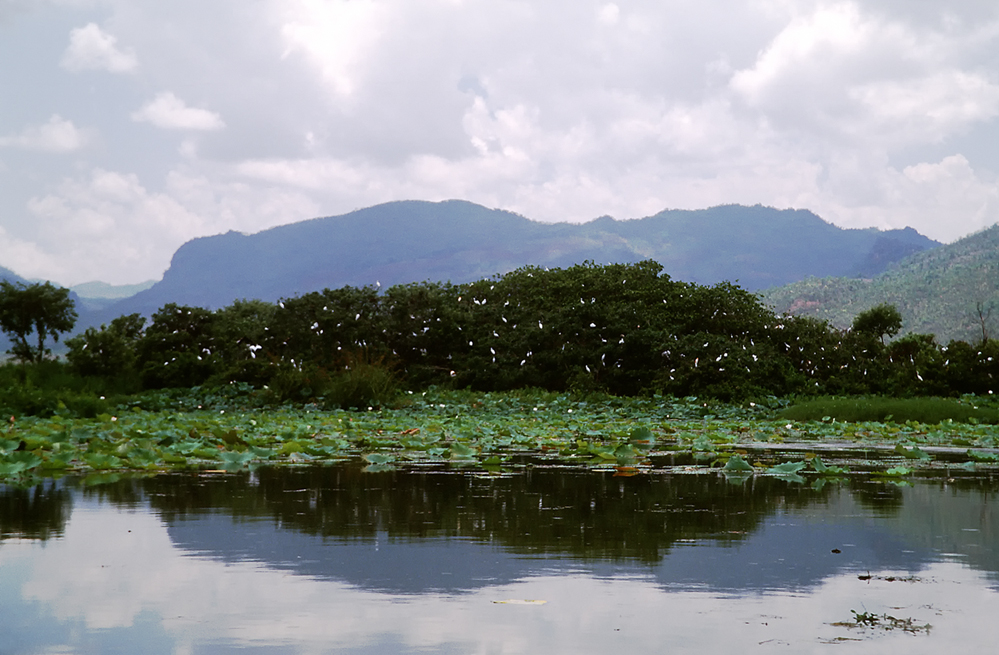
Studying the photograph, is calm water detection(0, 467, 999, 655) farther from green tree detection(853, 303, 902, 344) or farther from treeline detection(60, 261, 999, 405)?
green tree detection(853, 303, 902, 344)

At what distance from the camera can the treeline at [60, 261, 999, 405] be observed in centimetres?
1709

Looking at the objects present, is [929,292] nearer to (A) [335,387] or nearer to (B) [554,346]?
(B) [554,346]

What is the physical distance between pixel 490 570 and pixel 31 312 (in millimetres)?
20687

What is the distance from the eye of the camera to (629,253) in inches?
7844

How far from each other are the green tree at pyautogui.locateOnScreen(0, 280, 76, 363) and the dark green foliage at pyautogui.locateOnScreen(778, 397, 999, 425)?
15485mm

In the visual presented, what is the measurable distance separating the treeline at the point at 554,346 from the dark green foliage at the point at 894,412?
2323 millimetres

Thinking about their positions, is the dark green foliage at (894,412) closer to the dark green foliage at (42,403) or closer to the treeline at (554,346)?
the treeline at (554,346)

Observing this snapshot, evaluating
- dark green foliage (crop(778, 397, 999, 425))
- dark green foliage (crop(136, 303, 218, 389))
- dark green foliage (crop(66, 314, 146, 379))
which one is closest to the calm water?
dark green foliage (crop(778, 397, 999, 425))

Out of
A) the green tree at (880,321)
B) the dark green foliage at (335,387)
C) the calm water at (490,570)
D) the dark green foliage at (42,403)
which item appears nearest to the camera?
the calm water at (490,570)

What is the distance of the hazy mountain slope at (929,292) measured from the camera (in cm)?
6303

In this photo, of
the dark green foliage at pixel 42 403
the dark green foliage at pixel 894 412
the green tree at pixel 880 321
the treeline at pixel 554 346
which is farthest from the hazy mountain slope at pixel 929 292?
the dark green foliage at pixel 42 403

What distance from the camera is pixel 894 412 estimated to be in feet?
44.9

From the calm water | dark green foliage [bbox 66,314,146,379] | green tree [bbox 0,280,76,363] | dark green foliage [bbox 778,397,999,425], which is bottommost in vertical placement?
the calm water

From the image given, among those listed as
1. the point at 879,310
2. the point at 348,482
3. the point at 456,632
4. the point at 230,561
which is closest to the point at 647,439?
the point at 348,482
